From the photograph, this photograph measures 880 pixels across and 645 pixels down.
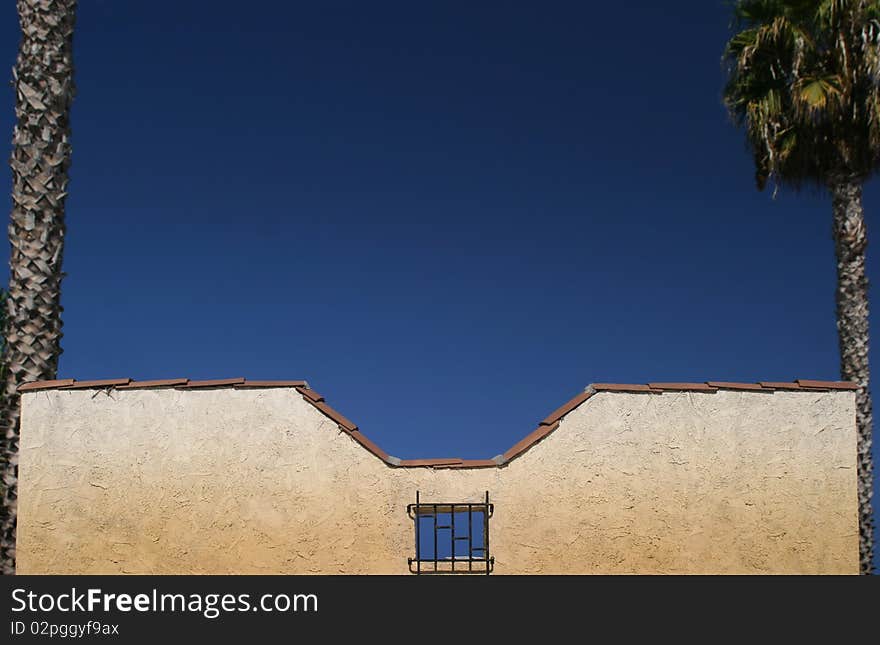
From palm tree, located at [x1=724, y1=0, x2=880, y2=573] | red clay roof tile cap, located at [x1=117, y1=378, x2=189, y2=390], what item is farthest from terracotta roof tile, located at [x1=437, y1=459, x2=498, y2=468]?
palm tree, located at [x1=724, y1=0, x2=880, y2=573]

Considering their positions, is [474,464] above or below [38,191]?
below

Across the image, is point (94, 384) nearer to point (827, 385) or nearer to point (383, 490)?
point (383, 490)

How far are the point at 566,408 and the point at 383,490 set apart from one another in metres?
2.16

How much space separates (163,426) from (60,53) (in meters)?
5.09

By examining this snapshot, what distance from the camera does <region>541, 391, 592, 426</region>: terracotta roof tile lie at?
1038 centimetres

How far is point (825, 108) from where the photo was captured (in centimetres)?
1420

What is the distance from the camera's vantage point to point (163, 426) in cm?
1043

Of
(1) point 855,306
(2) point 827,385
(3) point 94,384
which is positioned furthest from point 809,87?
(3) point 94,384

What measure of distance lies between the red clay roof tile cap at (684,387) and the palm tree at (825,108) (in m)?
4.06

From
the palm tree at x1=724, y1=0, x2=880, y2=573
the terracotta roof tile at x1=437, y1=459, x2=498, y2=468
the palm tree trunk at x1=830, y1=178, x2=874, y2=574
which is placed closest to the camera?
the terracotta roof tile at x1=437, y1=459, x2=498, y2=468

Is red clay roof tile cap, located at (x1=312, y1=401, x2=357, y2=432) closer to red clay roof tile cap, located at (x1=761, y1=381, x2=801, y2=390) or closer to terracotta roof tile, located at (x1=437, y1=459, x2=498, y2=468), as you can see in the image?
terracotta roof tile, located at (x1=437, y1=459, x2=498, y2=468)

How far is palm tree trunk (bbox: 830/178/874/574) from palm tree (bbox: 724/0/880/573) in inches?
0.6
